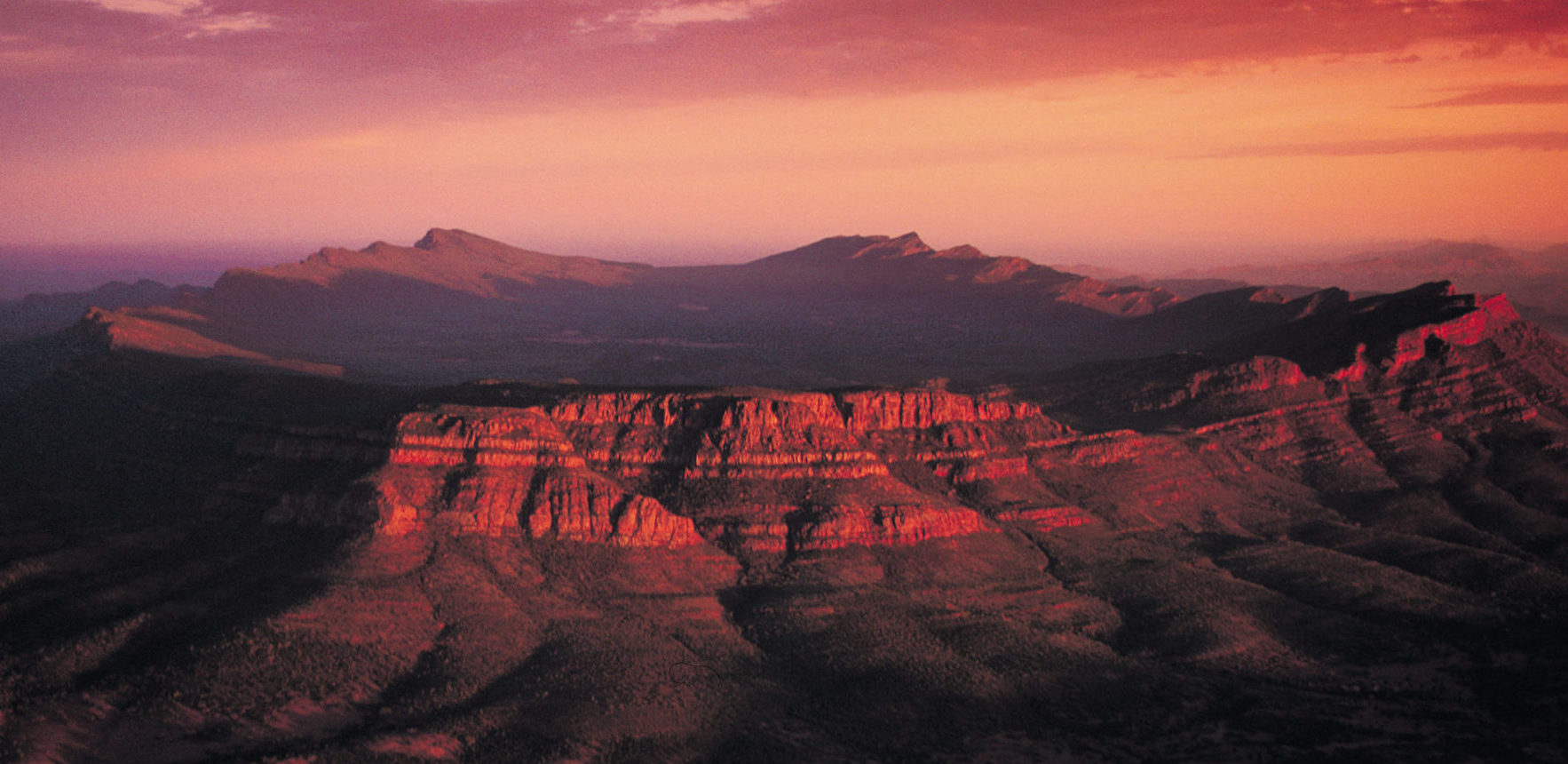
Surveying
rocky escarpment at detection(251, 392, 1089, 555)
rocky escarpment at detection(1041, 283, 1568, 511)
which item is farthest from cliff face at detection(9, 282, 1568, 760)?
rocky escarpment at detection(1041, 283, 1568, 511)

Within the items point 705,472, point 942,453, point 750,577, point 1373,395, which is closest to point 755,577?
point 750,577

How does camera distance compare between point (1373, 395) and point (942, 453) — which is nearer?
point (942, 453)

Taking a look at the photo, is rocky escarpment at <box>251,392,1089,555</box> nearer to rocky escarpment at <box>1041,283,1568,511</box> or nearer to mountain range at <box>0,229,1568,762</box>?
mountain range at <box>0,229,1568,762</box>

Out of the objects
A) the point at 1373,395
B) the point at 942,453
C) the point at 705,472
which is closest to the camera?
the point at 705,472

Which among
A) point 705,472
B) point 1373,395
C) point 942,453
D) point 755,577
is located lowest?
point 755,577

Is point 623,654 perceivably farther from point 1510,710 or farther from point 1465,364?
point 1465,364

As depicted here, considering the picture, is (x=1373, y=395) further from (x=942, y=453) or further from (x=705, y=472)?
(x=705, y=472)

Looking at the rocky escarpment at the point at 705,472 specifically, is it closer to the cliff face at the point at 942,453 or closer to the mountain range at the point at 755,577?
the cliff face at the point at 942,453

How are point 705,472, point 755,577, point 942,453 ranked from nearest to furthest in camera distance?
point 755,577 → point 705,472 → point 942,453

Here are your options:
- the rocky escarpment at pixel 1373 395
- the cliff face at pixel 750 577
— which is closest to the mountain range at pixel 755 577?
the cliff face at pixel 750 577

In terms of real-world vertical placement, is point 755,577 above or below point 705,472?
below
